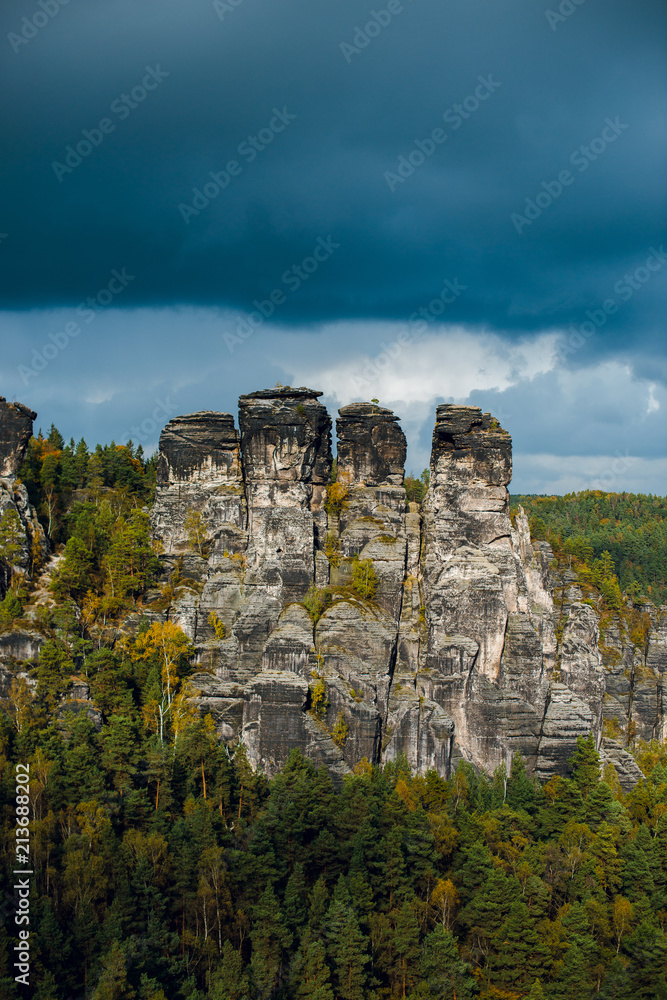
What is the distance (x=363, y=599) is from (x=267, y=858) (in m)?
21.0

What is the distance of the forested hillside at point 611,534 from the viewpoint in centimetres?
9306

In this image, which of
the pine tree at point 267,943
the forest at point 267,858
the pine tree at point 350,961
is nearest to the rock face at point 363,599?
the forest at point 267,858

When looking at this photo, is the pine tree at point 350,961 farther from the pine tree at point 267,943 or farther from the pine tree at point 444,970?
the pine tree at point 444,970

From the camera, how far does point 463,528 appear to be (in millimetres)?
62344

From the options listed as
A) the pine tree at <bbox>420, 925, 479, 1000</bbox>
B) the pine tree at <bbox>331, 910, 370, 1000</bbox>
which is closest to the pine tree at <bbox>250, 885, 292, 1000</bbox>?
the pine tree at <bbox>331, 910, 370, 1000</bbox>

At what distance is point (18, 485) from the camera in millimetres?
62344

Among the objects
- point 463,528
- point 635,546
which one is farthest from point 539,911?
point 635,546

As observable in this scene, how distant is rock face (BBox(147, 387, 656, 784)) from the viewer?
180ft

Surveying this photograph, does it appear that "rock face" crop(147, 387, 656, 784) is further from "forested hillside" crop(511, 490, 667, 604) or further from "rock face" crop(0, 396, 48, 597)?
"forested hillside" crop(511, 490, 667, 604)

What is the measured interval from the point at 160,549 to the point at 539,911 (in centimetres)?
3654

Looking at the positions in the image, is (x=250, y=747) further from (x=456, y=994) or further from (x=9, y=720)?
(x=456, y=994)

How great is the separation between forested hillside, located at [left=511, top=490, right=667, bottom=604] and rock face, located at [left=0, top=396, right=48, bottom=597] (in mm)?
41481

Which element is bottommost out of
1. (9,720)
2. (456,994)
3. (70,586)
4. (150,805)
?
(456,994)

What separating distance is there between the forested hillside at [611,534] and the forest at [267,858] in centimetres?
3480
